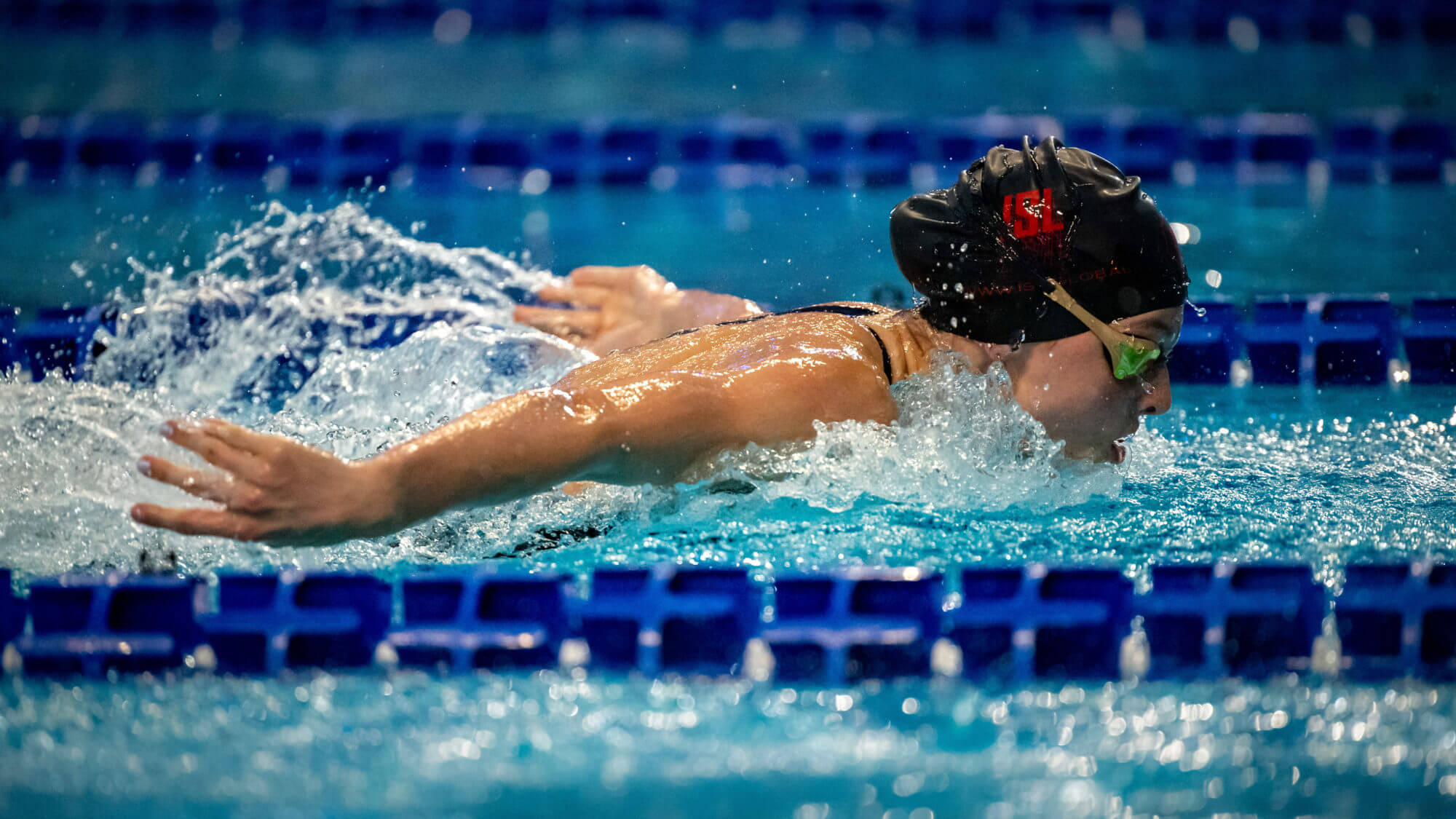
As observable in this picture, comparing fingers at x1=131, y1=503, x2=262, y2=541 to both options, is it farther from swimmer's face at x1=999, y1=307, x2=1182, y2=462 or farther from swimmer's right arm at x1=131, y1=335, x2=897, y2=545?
swimmer's face at x1=999, y1=307, x2=1182, y2=462

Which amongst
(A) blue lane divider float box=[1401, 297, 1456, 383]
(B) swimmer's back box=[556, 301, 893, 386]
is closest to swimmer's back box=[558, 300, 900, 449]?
(B) swimmer's back box=[556, 301, 893, 386]

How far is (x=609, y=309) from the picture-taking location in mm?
2938

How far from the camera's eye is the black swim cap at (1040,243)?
6.52 feet

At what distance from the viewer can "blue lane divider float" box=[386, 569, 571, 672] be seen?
1.75 m

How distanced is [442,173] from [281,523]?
3.18 metres

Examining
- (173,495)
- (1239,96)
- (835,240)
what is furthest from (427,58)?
(173,495)

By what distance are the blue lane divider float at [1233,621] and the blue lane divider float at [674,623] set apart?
1.77 ft

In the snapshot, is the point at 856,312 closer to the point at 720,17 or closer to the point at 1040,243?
the point at 1040,243

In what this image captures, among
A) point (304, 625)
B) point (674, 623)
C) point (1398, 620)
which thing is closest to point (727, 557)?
point (674, 623)

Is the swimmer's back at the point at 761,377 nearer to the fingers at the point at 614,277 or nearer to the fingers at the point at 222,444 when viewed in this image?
the fingers at the point at 222,444

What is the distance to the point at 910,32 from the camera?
6000 millimetres

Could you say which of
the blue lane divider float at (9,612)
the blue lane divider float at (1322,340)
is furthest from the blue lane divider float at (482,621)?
the blue lane divider float at (1322,340)

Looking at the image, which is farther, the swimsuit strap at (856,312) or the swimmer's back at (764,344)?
the swimsuit strap at (856,312)

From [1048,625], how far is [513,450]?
0.74 meters
